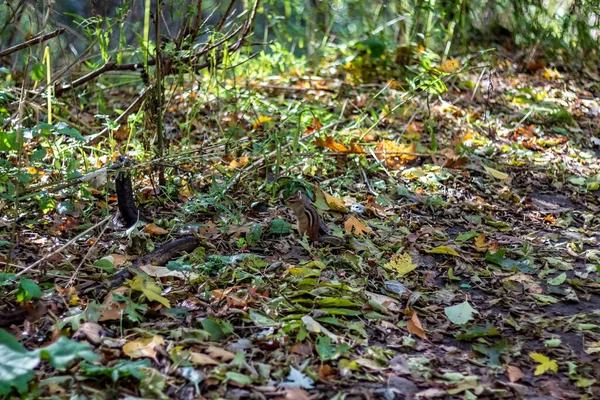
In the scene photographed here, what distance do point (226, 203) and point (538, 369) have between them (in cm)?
166

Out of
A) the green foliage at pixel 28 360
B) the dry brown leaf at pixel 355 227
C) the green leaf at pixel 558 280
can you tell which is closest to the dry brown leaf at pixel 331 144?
the dry brown leaf at pixel 355 227

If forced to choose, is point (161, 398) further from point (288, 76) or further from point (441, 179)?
point (288, 76)

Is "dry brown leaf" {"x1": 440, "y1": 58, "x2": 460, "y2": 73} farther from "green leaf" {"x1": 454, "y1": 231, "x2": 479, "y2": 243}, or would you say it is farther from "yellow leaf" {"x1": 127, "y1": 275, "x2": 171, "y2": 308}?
"yellow leaf" {"x1": 127, "y1": 275, "x2": 171, "y2": 308}

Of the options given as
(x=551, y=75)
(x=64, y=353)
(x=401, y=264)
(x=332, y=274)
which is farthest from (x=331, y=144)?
(x=551, y=75)

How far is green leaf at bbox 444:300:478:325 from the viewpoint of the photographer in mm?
2559

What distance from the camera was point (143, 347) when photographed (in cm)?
212

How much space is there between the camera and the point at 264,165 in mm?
3611

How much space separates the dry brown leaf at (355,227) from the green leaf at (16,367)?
1735 millimetres

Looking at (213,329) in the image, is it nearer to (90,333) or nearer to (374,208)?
(90,333)

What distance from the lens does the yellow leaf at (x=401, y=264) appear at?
9.53 ft

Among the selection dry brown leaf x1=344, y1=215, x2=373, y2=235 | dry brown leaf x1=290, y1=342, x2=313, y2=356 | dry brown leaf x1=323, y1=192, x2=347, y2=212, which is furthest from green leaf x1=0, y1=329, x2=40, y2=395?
dry brown leaf x1=323, y1=192, x2=347, y2=212

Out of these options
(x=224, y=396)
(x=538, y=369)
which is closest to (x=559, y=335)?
(x=538, y=369)

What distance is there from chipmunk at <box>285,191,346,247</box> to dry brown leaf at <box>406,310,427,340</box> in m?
0.66

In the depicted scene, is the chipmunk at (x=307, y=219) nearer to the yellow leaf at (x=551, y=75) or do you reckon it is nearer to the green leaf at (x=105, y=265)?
the green leaf at (x=105, y=265)
